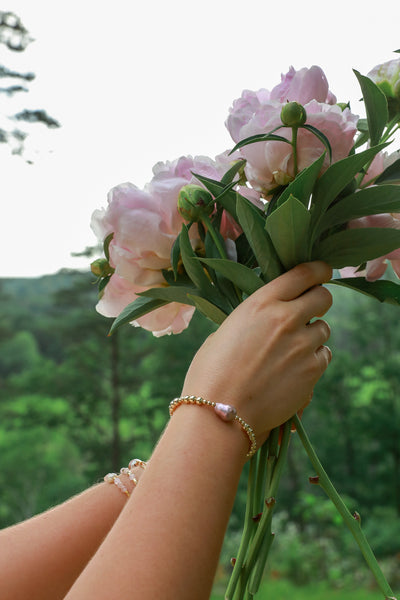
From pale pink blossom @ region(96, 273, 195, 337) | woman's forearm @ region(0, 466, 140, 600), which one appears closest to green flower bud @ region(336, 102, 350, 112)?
pale pink blossom @ region(96, 273, 195, 337)

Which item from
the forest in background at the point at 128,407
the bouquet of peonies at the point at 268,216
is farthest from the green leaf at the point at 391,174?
the forest in background at the point at 128,407

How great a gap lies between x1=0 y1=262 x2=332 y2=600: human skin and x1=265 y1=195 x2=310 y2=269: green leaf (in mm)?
14

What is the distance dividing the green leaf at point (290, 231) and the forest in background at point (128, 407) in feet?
21.0

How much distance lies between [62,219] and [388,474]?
5.17 m

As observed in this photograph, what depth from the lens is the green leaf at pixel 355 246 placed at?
1.72 ft

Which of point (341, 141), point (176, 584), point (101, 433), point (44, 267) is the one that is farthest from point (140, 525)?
point (44, 267)

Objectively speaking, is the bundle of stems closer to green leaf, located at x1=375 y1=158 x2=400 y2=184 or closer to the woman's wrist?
the woman's wrist

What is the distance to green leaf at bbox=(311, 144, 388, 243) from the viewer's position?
0.49 metres

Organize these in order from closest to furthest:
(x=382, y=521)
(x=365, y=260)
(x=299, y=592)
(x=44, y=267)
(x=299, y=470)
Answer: (x=365, y=260) → (x=299, y=592) → (x=382, y=521) → (x=299, y=470) → (x=44, y=267)

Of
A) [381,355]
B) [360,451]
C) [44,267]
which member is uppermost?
[44,267]

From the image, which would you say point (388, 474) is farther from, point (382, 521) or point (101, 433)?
point (101, 433)

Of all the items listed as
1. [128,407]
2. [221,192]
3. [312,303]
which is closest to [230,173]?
[221,192]

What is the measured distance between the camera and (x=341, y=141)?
0.52 m

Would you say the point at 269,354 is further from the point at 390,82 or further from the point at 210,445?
the point at 390,82
